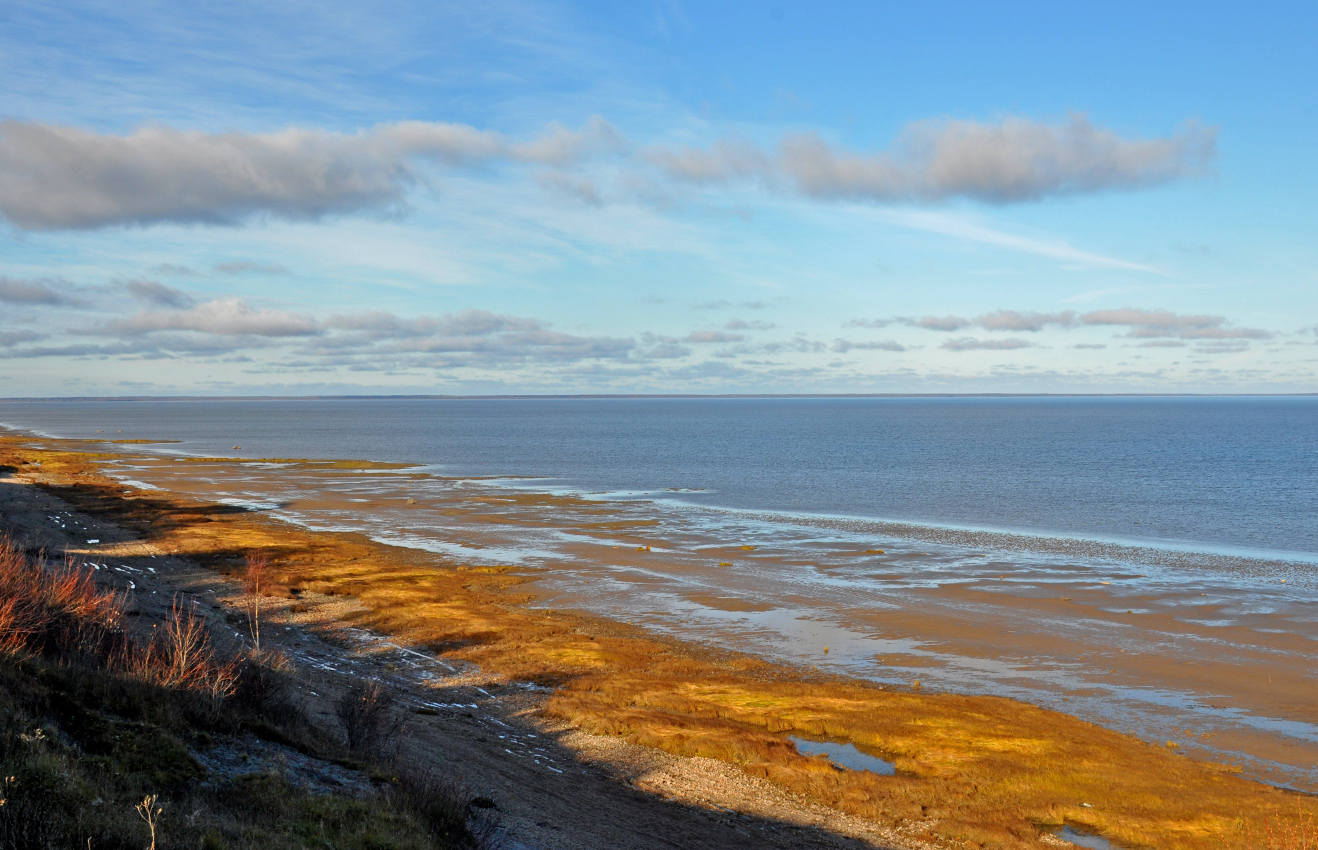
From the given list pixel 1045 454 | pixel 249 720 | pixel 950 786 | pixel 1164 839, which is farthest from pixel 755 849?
pixel 1045 454

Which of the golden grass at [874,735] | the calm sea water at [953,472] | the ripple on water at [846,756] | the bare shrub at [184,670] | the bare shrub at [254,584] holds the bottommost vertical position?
the ripple on water at [846,756]

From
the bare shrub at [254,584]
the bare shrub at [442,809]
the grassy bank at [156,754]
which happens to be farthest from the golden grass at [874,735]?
the grassy bank at [156,754]

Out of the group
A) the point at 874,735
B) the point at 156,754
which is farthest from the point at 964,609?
the point at 156,754

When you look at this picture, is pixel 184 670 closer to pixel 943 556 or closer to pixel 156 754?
pixel 156 754

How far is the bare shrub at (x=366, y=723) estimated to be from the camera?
16891 mm

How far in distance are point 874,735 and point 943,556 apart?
28.3m

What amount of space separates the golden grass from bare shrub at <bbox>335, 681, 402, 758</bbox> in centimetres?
561

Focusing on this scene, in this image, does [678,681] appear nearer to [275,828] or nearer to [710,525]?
[275,828]

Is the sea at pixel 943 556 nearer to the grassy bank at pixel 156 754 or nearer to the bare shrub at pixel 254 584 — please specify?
the bare shrub at pixel 254 584

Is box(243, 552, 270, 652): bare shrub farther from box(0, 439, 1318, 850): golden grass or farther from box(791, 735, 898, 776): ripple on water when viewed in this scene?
box(791, 735, 898, 776): ripple on water

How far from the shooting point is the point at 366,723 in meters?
17.5

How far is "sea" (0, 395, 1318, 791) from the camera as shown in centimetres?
2772

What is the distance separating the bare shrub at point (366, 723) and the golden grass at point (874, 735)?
18.4 feet

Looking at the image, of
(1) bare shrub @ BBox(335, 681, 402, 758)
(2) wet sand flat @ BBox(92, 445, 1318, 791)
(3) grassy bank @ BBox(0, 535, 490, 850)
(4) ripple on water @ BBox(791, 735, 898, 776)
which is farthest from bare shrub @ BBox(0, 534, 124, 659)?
(2) wet sand flat @ BBox(92, 445, 1318, 791)
